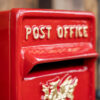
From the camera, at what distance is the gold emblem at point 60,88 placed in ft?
3.05

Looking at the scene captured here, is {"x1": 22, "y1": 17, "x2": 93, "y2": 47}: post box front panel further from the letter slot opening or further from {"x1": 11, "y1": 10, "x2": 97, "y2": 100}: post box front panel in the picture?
the letter slot opening

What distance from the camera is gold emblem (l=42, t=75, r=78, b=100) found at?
93 cm

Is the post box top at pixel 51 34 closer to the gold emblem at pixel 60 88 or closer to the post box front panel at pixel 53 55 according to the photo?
the post box front panel at pixel 53 55

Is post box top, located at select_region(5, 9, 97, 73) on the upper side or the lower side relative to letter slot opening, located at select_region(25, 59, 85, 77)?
upper

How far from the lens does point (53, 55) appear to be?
0.92 m

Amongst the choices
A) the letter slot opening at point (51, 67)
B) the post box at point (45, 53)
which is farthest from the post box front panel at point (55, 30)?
the letter slot opening at point (51, 67)

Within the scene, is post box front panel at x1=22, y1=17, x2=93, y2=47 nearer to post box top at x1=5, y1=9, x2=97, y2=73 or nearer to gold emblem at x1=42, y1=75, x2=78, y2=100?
post box top at x1=5, y1=9, x2=97, y2=73

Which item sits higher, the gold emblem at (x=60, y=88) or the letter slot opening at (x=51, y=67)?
the letter slot opening at (x=51, y=67)

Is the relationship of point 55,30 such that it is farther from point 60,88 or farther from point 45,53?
point 60,88

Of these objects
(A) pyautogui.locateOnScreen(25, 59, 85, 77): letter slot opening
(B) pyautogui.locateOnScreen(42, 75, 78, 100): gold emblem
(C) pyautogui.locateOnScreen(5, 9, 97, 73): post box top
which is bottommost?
(B) pyautogui.locateOnScreen(42, 75, 78, 100): gold emblem

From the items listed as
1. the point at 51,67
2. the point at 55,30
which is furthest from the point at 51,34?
the point at 51,67

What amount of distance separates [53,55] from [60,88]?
15 centimetres

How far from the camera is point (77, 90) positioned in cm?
106

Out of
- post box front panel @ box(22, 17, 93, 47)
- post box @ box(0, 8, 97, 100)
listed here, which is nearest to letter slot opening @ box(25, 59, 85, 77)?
post box @ box(0, 8, 97, 100)
